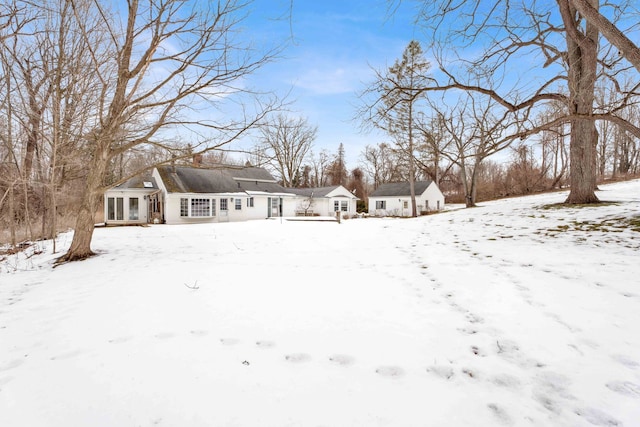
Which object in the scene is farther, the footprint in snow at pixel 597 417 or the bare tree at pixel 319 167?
the bare tree at pixel 319 167

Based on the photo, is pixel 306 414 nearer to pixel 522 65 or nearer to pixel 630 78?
pixel 522 65

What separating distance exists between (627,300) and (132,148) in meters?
9.80

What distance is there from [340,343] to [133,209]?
2073 cm

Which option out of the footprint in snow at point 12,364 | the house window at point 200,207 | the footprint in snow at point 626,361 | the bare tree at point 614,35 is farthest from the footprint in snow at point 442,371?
the house window at point 200,207

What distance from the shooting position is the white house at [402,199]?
29766mm

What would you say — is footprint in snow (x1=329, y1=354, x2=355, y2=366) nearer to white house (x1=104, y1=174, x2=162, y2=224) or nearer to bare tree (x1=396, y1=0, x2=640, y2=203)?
bare tree (x1=396, y1=0, x2=640, y2=203)

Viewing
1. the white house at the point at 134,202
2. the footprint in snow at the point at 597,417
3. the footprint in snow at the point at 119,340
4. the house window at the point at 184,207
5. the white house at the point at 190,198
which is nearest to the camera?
the footprint in snow at the point at 597,417

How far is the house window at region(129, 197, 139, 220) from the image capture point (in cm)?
1919

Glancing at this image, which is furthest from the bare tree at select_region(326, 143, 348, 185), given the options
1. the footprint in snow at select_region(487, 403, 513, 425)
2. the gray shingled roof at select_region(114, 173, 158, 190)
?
the footprint in snow at select_region(487, 403, 513, 425)

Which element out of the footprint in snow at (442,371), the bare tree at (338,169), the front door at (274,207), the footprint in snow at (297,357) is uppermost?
the bare tree at (338,169)

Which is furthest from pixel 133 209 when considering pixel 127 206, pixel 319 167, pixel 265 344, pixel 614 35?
pixel 319 167

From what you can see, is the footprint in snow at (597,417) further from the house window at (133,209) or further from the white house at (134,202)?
the house window at (133,209)

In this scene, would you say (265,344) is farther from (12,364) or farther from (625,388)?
(625,388)

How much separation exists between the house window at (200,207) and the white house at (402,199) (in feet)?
54.9
